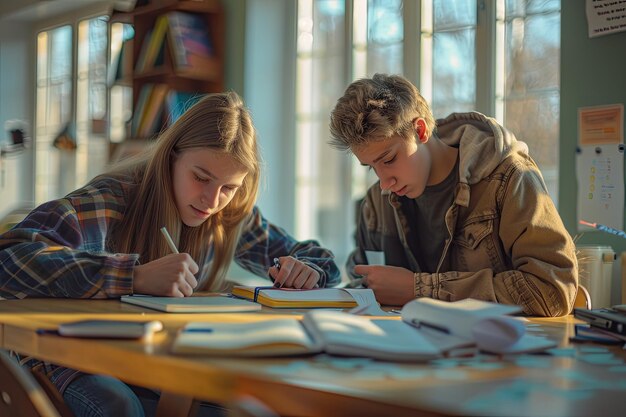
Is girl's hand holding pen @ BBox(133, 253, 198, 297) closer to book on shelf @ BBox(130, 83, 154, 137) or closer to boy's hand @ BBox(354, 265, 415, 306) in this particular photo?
boy's hand @ BBox(354, 265, 415, 306)

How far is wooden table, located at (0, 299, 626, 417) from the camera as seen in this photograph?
86 centimetres

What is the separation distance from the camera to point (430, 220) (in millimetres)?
2219

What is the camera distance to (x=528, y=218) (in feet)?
6.05

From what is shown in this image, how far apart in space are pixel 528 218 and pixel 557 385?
915mm

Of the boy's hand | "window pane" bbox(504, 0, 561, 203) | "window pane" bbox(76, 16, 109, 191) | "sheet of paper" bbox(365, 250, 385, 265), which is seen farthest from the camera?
"window pane" bbox(76, 16, 109, 191)

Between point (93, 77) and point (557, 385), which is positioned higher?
point (93, 77)

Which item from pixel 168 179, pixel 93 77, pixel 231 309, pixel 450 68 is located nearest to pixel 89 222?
pixel 168 179

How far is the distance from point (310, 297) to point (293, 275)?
0.24 metres

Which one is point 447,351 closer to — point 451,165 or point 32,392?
point 32,392

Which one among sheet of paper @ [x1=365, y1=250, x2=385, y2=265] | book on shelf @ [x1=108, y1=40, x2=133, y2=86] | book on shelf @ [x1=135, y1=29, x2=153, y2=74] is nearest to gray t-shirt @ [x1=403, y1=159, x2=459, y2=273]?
sheet of paper @ [x1=365, y1=250, x2=385, y2=265]

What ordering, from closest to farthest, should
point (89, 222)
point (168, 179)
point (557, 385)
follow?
point (557, 385)
point (89, 222)
point (168, 179)

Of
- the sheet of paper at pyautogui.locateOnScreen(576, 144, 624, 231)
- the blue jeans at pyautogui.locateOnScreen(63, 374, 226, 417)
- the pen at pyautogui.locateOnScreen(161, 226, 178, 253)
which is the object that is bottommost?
the blue jeans at pyautogui.locateOnScreen(63, 374, 226, 417)

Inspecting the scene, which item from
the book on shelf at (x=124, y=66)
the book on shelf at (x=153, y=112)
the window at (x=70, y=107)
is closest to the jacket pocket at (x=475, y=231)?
the book on shelf at (x=153, y=112)

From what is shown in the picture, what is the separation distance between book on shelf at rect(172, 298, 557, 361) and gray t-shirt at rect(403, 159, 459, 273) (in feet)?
2.93
